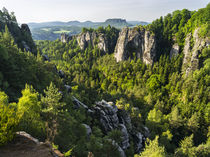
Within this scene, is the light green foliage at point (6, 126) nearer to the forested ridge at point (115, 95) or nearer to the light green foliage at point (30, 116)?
the forested ridge at point (115, 95)

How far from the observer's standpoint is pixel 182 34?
146750 millimetres

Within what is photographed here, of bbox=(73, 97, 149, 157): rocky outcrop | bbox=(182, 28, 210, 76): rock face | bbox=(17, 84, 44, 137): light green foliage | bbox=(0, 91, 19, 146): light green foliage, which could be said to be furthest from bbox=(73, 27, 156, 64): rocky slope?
bbox=(0, 91, 19, 146): light green foliage

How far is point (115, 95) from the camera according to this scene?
106188 millimetres

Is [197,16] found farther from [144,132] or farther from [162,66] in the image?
[144,132]

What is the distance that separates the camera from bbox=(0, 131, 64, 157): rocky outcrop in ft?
40.7

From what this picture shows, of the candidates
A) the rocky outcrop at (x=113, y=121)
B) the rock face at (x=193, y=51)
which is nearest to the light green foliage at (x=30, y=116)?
the rocky outcrop at (x=113, y=121)

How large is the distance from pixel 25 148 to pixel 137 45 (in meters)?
164

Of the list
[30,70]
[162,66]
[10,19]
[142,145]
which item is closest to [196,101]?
[162,66]

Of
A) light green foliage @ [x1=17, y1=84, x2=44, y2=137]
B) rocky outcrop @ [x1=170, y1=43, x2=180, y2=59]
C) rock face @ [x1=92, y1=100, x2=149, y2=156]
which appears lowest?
rock face @ [x1=92, y1=100, x2=149, y2=156]

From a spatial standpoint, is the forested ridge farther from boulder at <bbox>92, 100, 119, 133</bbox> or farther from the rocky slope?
the rocky slope

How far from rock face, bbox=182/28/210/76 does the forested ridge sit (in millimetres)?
2256

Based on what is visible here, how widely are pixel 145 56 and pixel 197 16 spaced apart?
219ft

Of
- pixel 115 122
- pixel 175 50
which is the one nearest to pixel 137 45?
→ pixel 175 50

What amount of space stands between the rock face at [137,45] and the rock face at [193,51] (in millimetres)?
31479
